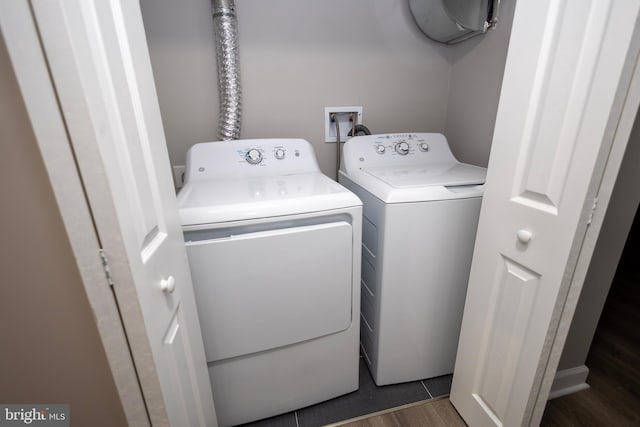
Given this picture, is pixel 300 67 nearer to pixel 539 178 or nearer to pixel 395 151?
pixel 395 151

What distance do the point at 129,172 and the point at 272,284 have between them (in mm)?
612

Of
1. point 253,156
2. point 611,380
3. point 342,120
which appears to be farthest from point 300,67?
point 611,380

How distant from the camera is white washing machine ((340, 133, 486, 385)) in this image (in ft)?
3.59

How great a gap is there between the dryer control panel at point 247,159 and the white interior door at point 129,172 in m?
0.59

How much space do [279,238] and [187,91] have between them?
1.06 meters

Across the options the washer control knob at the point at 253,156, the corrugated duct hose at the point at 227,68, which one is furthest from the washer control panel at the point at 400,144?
the corrugated duct hose at the point at 227,68

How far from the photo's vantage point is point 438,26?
158cm

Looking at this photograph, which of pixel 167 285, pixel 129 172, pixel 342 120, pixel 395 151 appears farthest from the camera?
pixel 342 120

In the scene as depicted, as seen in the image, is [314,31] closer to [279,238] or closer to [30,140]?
[279,238]

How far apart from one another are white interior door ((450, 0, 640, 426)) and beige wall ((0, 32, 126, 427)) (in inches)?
41.6

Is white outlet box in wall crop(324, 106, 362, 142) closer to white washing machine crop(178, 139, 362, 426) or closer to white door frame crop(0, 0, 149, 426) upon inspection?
white washing machine crop(178, 139, 362, 426)

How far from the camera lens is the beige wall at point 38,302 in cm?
42

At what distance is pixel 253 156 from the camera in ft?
4.46

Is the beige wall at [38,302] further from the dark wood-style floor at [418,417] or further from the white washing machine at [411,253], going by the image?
the dark wood-style floor at [418,417]
